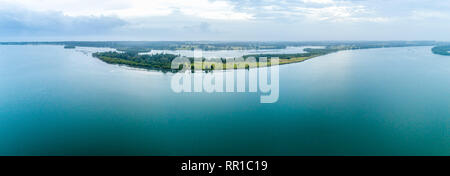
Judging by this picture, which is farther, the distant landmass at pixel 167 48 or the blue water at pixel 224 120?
the distant landmass at pixel 167 48

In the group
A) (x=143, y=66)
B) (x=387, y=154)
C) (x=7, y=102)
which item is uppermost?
(x=143, y=66)

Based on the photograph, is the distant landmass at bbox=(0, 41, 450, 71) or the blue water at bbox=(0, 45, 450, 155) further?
the distant landmass at bbox=(0, 41, 450, 71)

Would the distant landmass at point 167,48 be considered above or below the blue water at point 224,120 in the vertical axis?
above

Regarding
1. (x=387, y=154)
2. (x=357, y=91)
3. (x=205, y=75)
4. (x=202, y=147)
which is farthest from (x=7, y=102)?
(x=357, y=91)

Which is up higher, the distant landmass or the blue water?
the distant landmass

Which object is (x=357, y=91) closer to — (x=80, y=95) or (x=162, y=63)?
(x=80, y=95)

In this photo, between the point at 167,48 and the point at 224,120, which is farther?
the point at 167,48

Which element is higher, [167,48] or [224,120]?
[167,48]

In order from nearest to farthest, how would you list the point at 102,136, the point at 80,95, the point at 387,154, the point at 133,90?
the point at 387,154 → the point at 102,136 → the point at 80,95 → the point at 133,90
